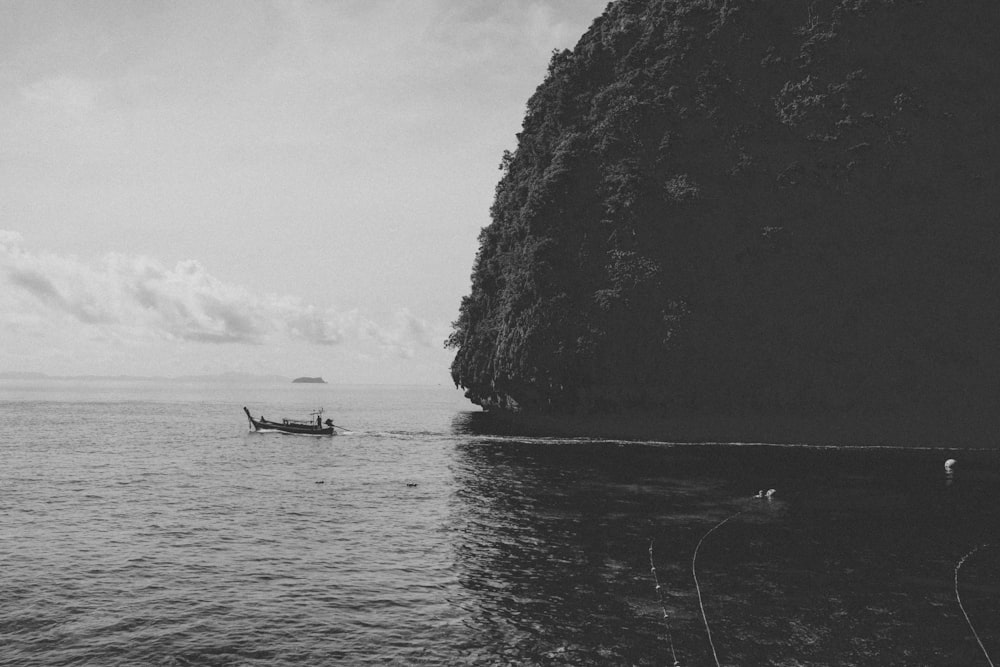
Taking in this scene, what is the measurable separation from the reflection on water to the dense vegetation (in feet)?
90.5

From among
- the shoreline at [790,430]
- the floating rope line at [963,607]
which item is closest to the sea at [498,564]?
the floating rope line at [963,607]

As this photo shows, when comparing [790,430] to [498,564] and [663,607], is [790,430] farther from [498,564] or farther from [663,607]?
[663,607]

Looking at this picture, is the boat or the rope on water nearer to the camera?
the rope on water

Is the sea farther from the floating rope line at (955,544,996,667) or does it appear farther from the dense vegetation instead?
the dense vegetation

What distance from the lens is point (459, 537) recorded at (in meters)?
38.3

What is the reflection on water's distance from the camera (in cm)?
2372

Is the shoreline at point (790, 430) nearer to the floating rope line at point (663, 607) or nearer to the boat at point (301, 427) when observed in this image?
the boat at point (301, 427)

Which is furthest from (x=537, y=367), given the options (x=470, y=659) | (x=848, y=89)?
(x=470, y=659)

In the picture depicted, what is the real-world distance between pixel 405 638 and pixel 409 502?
77.8 feet

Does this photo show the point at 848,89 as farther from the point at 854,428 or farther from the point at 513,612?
the point at 513,612

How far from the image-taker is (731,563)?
3266 centimetres

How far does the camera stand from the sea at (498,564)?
23562 millimetres

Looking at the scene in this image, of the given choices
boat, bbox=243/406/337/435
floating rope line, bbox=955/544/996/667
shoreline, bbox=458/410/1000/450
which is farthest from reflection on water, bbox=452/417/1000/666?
boat, bbox=243/406/337/435

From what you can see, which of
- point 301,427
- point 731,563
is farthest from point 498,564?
point 301,427
